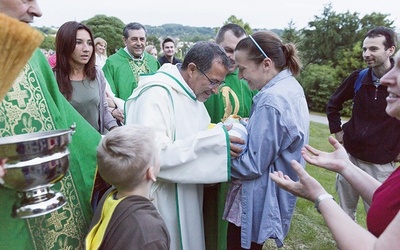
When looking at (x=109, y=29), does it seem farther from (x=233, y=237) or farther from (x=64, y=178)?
(x=64, y=178)

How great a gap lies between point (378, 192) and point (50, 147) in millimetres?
1306

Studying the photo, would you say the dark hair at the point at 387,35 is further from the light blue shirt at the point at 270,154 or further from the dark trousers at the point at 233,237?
the dark trousers at the point at 233,237

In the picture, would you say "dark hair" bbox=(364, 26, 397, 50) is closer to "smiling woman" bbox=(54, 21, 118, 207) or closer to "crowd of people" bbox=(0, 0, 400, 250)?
"crowd of people" bbox=(0, 0, 400, 250)

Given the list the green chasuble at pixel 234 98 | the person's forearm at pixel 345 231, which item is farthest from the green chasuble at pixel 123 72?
the person's forearm at pixel 345 231

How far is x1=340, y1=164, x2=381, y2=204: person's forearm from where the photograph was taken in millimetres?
2027

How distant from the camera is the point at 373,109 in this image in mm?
4176

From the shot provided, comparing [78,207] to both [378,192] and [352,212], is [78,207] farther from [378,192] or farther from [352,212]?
[352,212]

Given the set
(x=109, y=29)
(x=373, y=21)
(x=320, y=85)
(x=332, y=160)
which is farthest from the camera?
(x=109, y=29)

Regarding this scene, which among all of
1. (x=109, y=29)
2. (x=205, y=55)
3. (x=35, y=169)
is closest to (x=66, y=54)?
(x=205, y=55)

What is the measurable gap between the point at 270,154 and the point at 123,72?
4.58m

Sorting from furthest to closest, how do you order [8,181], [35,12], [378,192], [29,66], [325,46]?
[325,46]
[29,66]
[35,12]
[378,192]
[8,181]

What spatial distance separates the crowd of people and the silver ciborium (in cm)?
5

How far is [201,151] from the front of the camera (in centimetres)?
249

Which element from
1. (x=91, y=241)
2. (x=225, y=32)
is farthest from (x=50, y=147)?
(x=225, y=32)
